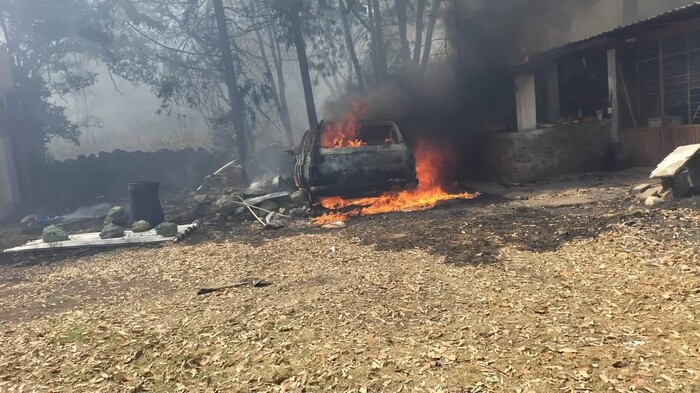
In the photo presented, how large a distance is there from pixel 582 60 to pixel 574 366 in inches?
480

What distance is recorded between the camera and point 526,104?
1160 cm

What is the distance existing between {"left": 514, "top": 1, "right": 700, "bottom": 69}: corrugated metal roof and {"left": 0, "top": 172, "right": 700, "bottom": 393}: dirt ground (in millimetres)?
4976

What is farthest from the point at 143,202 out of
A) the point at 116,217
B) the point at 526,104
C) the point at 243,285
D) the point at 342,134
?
the point at 526,104

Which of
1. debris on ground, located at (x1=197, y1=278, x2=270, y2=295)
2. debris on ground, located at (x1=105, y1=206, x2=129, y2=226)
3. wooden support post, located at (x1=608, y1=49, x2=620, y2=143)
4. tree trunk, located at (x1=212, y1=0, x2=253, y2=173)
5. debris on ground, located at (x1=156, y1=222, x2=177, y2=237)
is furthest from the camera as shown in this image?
tree trunk, located at (x1=212, y1=0, x2=253, y2=173)

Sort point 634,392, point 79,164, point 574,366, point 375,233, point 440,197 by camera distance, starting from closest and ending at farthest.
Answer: point 634,392
point 574,366
point 375,233
point 440,197
point 79,164

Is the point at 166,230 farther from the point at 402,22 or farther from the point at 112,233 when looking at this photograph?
the point at 402,22

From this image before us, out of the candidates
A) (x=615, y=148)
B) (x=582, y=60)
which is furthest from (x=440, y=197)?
(x=582, y=60)

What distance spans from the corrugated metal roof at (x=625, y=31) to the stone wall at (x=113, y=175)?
45.5ft

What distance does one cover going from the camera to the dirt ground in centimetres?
312

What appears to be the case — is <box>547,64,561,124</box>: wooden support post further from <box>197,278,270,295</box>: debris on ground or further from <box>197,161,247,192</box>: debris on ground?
<box>197,278,270,295</box>: debris on ground

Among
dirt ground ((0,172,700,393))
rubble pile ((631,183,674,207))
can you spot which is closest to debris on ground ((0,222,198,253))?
dirt ground ((0,172,700,393))

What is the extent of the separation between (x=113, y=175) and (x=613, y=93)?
17.5 metres

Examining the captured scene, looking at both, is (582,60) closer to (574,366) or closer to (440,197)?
(440,197)

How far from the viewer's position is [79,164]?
18.2 meters
